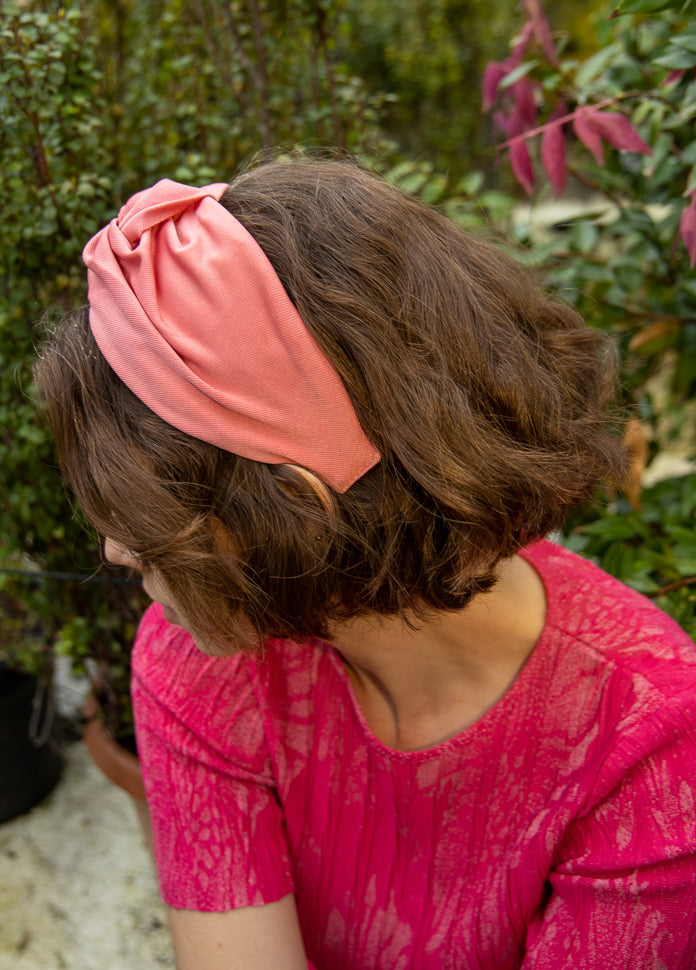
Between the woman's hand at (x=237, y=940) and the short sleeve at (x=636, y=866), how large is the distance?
409mm

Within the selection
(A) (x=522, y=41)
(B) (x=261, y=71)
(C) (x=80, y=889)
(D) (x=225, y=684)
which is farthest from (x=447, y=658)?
(B) (x=261, y=71)

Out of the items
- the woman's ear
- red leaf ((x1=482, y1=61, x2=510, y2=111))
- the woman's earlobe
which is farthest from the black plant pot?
red leaf ((x1=482, y1=61, x2=510, y2=111))

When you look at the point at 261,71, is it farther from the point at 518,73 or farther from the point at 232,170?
the point at 518,73

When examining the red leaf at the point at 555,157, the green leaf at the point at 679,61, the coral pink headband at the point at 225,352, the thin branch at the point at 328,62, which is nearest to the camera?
the coral pink headband at the point at 225,352

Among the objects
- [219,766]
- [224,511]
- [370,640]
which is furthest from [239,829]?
[224,511]

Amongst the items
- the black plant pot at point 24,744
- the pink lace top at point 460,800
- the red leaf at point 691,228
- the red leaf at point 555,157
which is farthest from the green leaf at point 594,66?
the black plant pot at point 24,744

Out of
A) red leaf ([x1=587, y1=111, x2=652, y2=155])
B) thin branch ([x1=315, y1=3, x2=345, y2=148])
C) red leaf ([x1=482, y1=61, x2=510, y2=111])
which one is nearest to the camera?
red leaf ([x1=587, y1=111, x2=652, y2=155])

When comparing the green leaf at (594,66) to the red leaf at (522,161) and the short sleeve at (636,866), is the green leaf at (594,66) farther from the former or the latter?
the short sleeve at (636,866)

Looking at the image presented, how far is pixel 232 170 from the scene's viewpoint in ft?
7.52

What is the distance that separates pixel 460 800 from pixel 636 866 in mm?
283

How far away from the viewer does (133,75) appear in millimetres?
2594

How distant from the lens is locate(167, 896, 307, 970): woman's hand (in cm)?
129

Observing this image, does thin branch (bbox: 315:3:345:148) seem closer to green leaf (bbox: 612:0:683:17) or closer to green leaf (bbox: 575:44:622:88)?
green leaf (bbox: 575:44:622:88)

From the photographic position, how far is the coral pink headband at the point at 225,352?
3.09 ft
